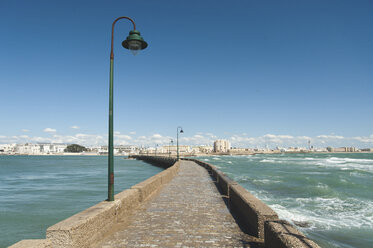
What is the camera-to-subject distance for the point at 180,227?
5914 millimetres

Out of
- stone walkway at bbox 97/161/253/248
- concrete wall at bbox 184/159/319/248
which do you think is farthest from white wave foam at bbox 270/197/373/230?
concrete wall at bbox 184/159/319/248

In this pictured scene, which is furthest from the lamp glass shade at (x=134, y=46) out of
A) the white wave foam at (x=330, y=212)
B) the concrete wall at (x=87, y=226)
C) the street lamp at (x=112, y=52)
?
the white wave foam at (x=330, y=212)

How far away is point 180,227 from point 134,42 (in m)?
4.90

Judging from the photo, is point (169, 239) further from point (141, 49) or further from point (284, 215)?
point (284, 215)

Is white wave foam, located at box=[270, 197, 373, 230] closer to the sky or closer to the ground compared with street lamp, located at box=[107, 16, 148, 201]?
closer to the ground

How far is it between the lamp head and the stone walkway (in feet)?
15.2

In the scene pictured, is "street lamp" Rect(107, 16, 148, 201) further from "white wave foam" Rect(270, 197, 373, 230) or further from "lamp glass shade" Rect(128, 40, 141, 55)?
"white wave foam" Rect(270, 197, 373, 230)

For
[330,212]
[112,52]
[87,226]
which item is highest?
[112,52]

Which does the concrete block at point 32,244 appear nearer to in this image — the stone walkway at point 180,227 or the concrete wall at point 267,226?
the stone walkway at point 180,227

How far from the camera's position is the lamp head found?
656 cm

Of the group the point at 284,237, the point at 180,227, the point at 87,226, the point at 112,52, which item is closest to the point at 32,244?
the point at 87,226

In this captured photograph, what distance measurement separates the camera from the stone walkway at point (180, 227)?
194 inches

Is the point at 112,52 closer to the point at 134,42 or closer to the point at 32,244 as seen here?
the point at 134,42

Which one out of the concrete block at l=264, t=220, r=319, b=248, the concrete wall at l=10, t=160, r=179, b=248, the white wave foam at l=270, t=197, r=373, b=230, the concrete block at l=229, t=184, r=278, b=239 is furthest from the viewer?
the white wave foam at l=270, t=197, r=373, b=230
